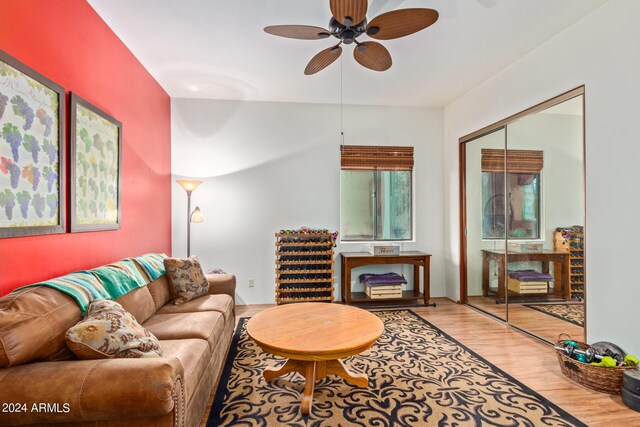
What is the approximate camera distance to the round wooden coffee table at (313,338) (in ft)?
6.08

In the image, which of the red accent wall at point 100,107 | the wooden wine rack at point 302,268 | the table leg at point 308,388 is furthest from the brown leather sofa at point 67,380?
the wooden wine rack at point 302,268

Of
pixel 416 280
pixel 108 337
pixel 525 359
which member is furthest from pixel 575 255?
pixel 108 337

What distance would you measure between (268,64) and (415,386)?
10.5ft

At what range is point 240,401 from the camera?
6.75 ft

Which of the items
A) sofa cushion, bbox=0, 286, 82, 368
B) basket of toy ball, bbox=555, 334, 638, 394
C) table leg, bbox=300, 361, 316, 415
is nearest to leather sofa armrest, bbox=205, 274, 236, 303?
table leg, bbox=300, 361, 316, 415

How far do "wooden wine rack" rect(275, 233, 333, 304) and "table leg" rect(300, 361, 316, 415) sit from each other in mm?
1893

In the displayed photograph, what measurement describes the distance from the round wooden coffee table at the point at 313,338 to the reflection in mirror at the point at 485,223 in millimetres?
2133

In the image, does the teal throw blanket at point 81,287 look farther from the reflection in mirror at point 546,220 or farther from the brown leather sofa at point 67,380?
the reflection in mirror at point 546,220

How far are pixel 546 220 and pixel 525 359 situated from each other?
128 centimetres

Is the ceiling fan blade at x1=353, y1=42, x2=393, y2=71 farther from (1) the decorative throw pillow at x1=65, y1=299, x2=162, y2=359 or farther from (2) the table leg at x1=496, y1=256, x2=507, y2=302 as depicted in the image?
(2) the table leg at x1=496, y1=256, x2=507, y2=302

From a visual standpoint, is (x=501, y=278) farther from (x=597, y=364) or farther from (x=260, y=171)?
(x=260, y=171)

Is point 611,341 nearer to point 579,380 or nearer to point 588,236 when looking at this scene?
point 579,380

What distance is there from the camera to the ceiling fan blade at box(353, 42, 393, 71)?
2.20m

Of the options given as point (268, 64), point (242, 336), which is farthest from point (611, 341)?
point (268, 64)
